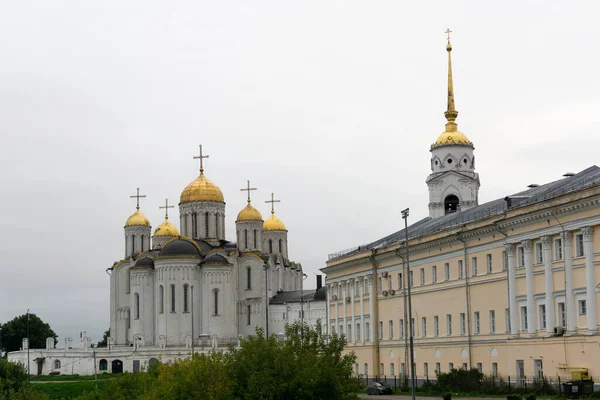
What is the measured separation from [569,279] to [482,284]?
10167 mm

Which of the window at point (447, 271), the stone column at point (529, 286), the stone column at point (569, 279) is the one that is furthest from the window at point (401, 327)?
the stone column at point (569, 279)

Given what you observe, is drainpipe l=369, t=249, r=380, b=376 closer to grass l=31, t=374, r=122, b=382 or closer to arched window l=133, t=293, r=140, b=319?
grass l=31, t=374, r=122, b=382

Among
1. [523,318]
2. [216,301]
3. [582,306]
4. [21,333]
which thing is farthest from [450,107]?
[21,333]

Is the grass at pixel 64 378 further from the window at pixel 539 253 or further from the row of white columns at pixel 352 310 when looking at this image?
the window at pixel 539 253

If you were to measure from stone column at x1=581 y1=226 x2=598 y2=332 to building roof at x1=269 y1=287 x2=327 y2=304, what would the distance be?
84.4m

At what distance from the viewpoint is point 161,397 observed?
40625mm

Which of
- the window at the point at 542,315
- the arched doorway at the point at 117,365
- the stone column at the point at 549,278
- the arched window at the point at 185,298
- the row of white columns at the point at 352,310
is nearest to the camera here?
the stone column at the point at 549,278

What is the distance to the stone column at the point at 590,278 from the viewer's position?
50.4 metres

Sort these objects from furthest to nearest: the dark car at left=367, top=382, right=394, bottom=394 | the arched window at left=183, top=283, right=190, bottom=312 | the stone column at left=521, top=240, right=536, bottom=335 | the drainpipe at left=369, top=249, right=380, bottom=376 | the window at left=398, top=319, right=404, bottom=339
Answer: the arched window at left=183, top=283, right=190, bottom=312
the drainpipe at left=369, top=249, right=380, bottom=376
the window at left=398, top=319, right=404, bottom=339
the dark car at left=367, top=382, right=394, bottom=394
the stone column at left=521, top=240, right=536, bottom=335

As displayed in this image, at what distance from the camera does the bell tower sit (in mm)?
88500

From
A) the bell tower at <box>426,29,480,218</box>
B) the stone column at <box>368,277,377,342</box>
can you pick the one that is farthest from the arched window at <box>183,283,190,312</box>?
the stone column at <box>368,277,377,342</box>

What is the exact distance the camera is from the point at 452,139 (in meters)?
89.0

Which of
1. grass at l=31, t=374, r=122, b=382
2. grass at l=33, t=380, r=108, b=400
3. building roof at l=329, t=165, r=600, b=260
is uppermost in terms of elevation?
building roof at l=329, t=165, r=600, b=260

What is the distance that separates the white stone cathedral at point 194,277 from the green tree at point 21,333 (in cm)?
2582
